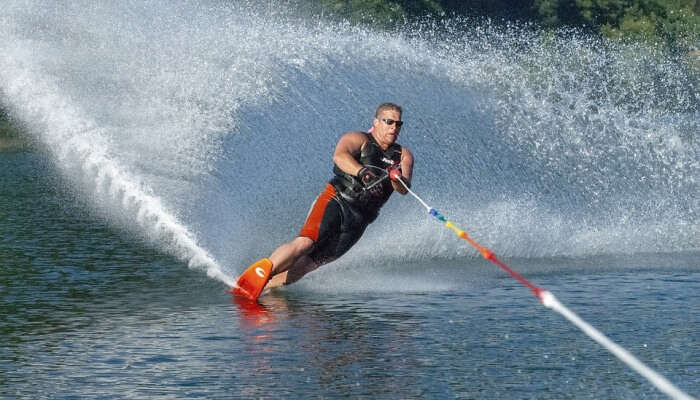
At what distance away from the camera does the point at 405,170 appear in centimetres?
960

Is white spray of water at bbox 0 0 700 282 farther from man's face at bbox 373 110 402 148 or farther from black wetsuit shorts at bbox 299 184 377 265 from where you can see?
man's face at bbox 373 110 402 148

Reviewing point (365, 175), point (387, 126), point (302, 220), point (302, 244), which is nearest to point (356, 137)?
point (387, 126)

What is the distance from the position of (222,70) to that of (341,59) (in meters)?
1.37

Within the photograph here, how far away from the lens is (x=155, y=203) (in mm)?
11812

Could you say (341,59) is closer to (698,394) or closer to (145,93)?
(145,93)

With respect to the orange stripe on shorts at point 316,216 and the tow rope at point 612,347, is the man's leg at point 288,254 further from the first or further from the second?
the tow rope at point 612,347

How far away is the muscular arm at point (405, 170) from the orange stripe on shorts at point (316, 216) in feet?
1.80

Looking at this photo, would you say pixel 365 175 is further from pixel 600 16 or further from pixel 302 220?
pixel 600 16

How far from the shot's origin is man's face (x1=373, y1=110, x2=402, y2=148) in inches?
378

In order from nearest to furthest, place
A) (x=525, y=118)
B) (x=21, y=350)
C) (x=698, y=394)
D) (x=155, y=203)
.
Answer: (x=698, y=394) → (x=21, y=350) → (x=155, y=203) → (x=525, y=118)

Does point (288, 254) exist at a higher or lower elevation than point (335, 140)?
lower

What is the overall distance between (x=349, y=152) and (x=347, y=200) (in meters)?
0.39

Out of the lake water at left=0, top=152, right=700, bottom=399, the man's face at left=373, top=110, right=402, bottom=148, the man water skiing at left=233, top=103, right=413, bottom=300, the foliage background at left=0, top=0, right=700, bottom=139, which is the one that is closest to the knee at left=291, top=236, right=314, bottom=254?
the man water skiing at left=233, top=103, right=413, bottom=300

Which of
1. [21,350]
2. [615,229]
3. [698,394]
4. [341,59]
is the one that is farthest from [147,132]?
[698,394]
